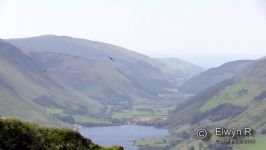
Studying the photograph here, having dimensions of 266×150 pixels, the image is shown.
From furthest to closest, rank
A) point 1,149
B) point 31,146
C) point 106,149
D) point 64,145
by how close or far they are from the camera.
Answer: point 106,149 < point 64,145 < point 31,146 < point 1,149

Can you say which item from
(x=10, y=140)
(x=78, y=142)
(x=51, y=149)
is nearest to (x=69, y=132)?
(x=78, y=142)

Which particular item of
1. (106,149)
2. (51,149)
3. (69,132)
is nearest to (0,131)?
(51,149)

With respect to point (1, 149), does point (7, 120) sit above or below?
above

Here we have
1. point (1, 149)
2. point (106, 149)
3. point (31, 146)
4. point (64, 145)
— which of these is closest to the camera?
point (1, 149)

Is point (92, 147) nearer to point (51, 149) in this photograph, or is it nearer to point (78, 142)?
point (78, 142)

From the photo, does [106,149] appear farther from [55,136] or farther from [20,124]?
[20,124]

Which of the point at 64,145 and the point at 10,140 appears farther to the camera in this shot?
the point at 64,145
